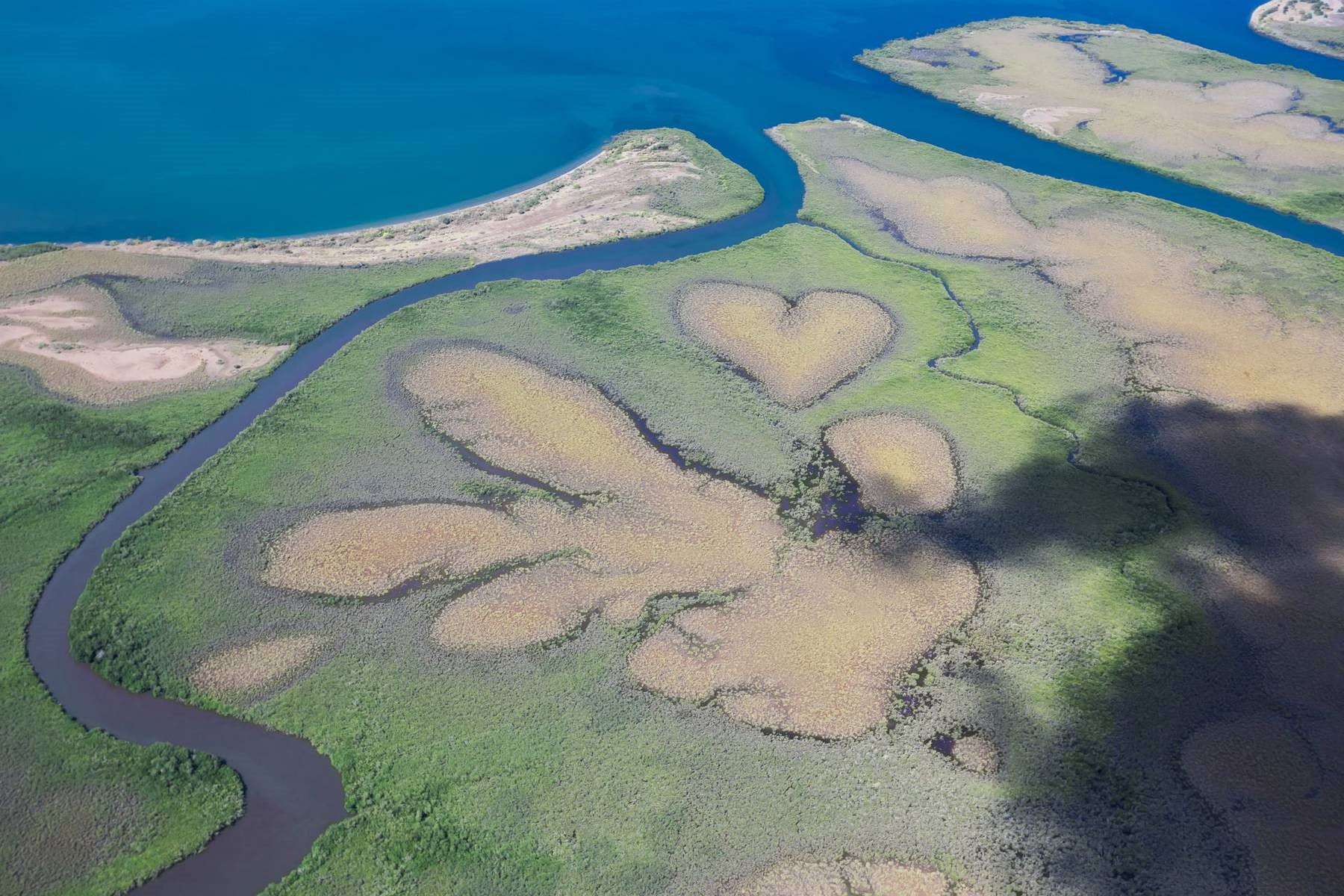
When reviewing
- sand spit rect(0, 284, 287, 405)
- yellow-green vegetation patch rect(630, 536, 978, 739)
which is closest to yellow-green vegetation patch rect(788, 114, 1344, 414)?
yellow-green vegetation patch rect(630, 536, 978, 739)

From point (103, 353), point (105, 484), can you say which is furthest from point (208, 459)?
point (103, 353)

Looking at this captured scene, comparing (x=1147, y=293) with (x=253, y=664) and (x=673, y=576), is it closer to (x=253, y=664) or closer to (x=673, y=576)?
(x=673, y=576)

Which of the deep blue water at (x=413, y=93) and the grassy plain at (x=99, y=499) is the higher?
the deep blue water at (x=413, y=93)

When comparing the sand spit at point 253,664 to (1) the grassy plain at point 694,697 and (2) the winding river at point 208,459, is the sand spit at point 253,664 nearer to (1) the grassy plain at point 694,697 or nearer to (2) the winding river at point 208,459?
(1) the grassy plain at point 694,697

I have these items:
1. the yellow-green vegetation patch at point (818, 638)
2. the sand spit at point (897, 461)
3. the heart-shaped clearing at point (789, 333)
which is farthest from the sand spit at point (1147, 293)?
the yellow-green vegetation patch at point (818, 638)

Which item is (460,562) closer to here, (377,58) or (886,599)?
(886,599)

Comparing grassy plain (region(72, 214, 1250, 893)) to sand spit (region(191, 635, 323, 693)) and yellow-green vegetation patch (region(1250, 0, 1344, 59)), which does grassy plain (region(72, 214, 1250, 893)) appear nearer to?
sand spit (region(191, 635, 323, 693))

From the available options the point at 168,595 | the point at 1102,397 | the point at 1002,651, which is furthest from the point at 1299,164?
the point at 168,595
